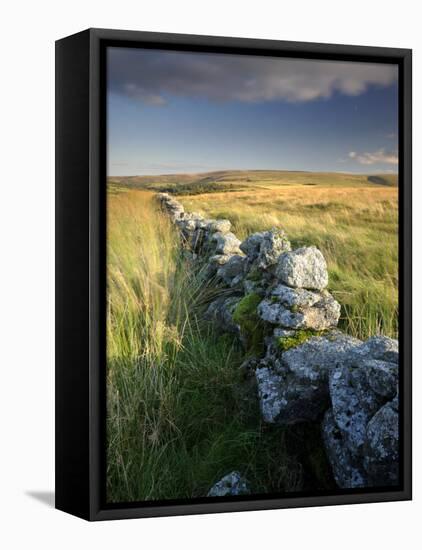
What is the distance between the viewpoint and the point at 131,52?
29.8ft

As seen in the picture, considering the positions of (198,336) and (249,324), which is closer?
(198,336)

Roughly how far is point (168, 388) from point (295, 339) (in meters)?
0.96

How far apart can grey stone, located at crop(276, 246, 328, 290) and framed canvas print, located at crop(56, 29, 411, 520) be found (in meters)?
0.01

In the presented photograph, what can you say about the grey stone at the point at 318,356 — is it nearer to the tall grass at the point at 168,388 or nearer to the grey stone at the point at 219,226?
the tall grass at the point at 168,388

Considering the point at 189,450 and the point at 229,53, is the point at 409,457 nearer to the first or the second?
the point at 189,450

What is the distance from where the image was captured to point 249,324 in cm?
958

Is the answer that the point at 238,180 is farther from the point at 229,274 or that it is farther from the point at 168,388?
the point at 168,388

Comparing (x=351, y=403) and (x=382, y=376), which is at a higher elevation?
(x=382, y=376)

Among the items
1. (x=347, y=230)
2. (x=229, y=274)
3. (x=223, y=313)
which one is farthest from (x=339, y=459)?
(x=347, y=230)

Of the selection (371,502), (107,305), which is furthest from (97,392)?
(371,502)

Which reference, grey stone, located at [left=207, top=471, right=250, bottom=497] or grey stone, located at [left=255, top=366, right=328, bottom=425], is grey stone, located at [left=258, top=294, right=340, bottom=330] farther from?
grey stone, located at [left=207, top=471, right=250, bottom=497]

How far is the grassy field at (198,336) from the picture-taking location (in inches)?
359

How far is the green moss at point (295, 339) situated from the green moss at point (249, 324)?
13cm

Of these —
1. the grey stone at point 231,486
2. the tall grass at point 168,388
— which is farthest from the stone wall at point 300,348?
the grey stone at point 231,486
